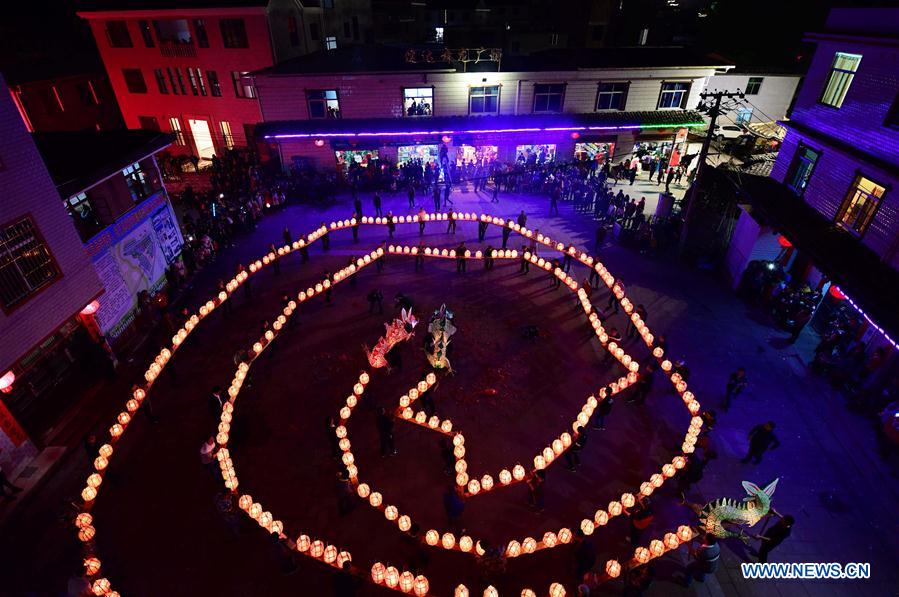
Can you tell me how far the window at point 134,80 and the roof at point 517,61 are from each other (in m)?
12.6

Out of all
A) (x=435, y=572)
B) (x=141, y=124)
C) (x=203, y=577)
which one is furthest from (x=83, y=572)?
(x=141, y=124)

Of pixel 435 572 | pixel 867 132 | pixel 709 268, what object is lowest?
pixel 435 572

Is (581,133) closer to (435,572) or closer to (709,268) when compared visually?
(709,268)

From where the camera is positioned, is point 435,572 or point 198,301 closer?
point 435,572

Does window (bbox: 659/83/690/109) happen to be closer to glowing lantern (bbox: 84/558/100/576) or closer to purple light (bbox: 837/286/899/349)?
purple light (bbox: 837/286/899/349)

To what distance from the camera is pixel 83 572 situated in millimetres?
10250

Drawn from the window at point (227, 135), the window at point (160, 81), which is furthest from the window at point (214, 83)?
the window at point (160, 81)

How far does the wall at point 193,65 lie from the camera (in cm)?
3038

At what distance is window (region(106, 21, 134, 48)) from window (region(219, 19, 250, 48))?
823cm

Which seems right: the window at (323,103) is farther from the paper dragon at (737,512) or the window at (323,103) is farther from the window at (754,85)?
the window at (754,85)

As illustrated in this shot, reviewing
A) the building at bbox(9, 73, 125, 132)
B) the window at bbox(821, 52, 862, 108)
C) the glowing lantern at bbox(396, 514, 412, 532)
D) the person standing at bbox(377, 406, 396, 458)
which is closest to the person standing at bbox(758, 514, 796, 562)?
the glowing lantern at bbox(396, 514, 412, 532)

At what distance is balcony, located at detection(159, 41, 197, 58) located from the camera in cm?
3225

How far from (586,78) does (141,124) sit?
3418cm

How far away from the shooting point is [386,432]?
42.6 ft
